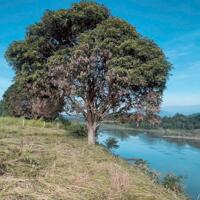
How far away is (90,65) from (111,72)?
949 millimetres

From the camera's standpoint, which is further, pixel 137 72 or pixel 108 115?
pixel 108 115

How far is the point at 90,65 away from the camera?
11.0 meters

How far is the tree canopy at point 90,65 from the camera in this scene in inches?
420

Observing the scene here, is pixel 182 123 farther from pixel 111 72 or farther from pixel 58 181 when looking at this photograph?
pixel 58 181

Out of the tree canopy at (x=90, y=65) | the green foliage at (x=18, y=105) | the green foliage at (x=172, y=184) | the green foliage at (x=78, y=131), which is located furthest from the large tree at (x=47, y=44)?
the green foliage at (x=18, y=105)

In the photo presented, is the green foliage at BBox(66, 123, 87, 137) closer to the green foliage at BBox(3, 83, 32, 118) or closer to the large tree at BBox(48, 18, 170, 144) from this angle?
the large tree at BBox(48, 18, 170, 144)

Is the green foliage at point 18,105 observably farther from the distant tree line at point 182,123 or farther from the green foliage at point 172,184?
the distant tree line at point 182,123

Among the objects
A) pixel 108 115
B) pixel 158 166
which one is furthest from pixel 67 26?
pixel 158 166

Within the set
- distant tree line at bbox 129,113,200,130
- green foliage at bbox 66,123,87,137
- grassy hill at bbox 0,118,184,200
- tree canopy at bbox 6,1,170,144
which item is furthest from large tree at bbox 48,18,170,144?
distant tree line at bbox 129,113,200,130

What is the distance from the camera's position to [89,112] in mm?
12016

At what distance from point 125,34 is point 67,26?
2.64m

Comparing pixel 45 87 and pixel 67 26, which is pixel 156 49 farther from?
pixel 45 87

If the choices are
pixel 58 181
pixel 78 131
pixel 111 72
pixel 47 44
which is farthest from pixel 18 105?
pixel 58 181

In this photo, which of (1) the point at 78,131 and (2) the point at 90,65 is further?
(1) the point at 78,131
